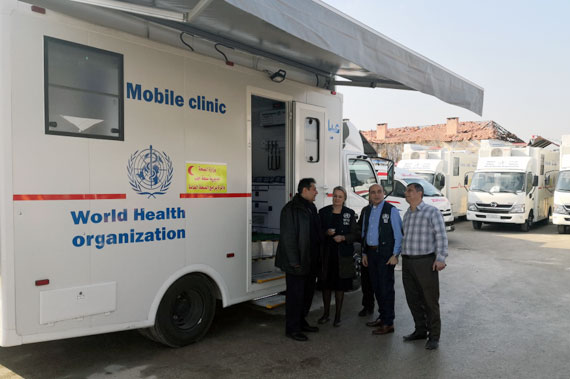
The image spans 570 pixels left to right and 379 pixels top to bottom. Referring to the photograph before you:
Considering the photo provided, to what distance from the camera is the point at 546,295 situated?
7332 mm

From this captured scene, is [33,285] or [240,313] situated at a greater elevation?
[33,285]

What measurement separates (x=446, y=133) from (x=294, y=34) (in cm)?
2959

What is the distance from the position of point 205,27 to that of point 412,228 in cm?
298

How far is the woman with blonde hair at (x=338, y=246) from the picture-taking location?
5.49 meters

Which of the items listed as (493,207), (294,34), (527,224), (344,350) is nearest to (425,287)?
(344,350)

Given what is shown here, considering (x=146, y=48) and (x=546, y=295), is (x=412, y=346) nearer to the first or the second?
(x=546, y=295)

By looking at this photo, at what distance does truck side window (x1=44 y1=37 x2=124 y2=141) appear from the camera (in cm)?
370

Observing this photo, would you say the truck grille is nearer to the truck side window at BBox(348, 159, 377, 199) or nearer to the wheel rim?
the truck side window at BBox(348, 159, 377, 199)

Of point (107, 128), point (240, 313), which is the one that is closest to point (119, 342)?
point (240, 313)

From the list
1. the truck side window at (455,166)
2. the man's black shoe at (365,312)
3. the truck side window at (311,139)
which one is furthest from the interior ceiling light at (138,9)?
the truck side window at (455,166)

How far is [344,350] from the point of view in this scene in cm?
493

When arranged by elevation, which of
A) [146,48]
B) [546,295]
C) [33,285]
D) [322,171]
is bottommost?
[546,295]

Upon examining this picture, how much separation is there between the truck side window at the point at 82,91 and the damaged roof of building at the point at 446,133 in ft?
91.8

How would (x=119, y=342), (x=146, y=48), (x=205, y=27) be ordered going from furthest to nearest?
(x=119, y=342), (x=205, y=27), (x=146, y=48)
